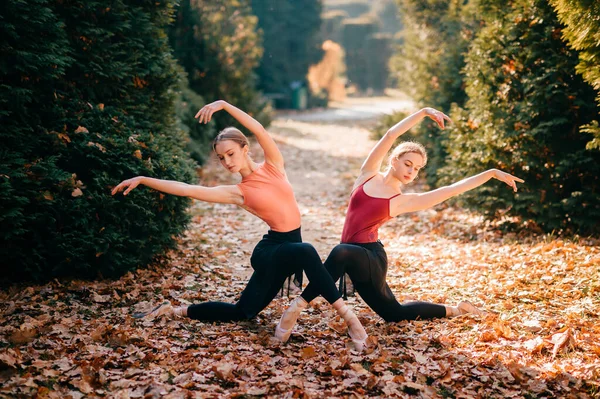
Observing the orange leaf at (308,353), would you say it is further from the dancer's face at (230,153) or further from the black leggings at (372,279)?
the dancer's face at (230,153)

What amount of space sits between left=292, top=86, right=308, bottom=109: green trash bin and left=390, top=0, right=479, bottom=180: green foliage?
14.1 metres

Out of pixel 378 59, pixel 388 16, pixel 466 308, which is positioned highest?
pixel 388 16

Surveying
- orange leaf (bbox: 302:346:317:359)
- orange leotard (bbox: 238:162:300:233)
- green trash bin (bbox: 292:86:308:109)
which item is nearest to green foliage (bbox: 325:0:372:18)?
green trash bin (bbox: 292:86:308:109)

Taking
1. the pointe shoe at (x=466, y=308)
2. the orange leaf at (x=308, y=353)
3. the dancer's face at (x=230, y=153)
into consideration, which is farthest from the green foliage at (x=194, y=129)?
the orange leaf at (x=308, y=353)

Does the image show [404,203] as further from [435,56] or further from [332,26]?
[332,26]

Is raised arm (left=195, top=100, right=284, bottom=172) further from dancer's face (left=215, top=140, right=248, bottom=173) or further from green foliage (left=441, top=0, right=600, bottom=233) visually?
green foliage (left=441, top=0, right=600, bottom=233)

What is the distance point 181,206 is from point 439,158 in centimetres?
592

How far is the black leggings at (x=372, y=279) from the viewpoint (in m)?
4.23

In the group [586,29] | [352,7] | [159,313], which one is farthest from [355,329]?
[352,7]

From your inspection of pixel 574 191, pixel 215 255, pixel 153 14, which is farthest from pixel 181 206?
pixel 574 191

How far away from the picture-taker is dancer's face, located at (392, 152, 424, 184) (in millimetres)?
4254

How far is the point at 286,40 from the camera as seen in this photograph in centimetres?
2923

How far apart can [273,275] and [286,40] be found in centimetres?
2653

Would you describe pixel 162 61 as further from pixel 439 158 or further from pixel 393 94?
pixel 393 94
